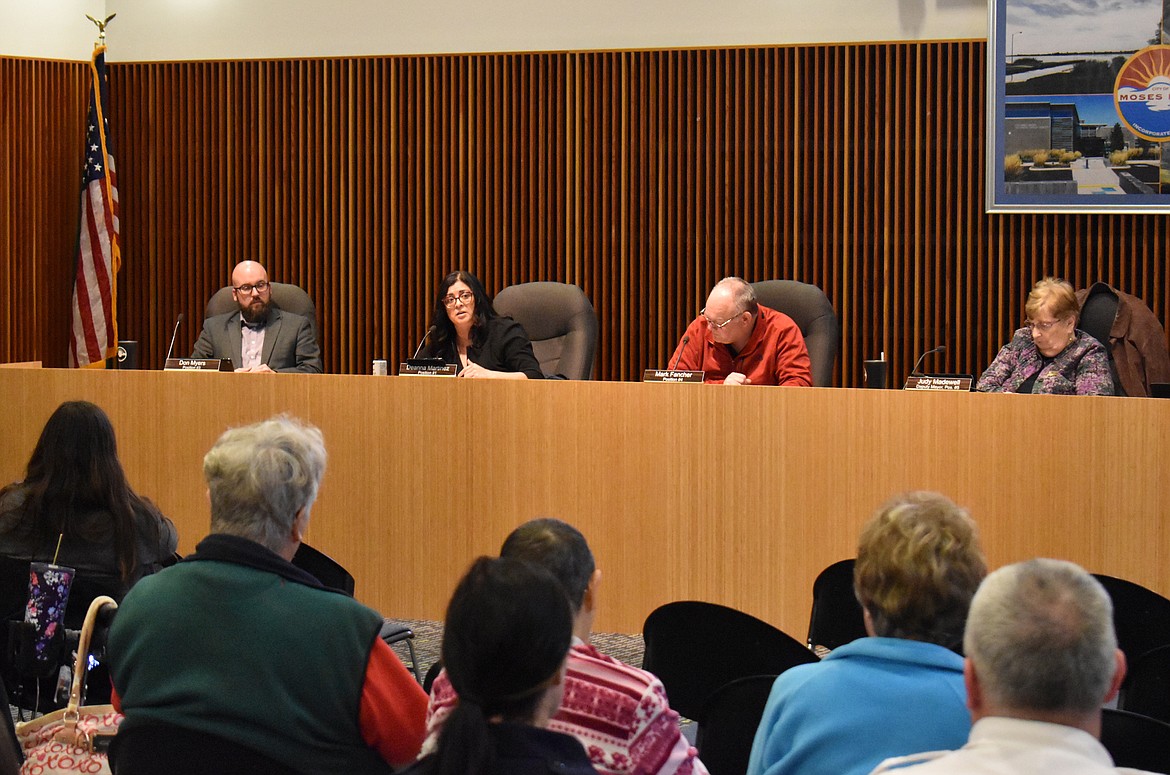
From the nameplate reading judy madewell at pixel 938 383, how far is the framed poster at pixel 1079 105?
97.2 inches

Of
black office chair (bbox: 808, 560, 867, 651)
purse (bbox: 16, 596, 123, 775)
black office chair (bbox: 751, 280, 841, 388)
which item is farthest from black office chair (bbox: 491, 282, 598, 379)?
purse (bbox: 16, 596, 123, 775)

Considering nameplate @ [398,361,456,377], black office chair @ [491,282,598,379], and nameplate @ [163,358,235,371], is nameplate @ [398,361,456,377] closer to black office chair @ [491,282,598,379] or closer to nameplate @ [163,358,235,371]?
nameplate @ [163,358,235,371]

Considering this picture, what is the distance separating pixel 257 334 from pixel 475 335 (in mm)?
1160

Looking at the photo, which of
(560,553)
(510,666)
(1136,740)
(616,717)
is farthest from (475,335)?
(510,666)

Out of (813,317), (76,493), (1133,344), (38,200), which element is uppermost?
(38,200)

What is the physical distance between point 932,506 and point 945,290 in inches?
200

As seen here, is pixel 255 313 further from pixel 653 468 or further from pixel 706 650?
pixel 706 650

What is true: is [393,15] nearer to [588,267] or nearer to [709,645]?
[588,267]

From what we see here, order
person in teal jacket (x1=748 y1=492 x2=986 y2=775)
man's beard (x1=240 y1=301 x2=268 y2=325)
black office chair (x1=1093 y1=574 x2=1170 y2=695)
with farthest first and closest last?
1. man's beard (x1=240 y1=301 x2=268 y2=325)
2. black office chair (x1=1093 y1=574 x2=1170 y2=695)
3. person in teal jacket (x1=748 y1=492 x2=986 y2=775)

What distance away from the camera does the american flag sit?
23.5ft

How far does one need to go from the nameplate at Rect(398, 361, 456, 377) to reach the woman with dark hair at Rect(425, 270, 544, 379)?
458mm

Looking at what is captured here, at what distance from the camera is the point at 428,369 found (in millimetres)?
4992

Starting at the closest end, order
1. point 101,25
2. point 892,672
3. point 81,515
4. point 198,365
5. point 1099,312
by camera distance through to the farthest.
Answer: point 892,672 → point 81,515 → point 198,365 → point 1099,312 → point 101,25

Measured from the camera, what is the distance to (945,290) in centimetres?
680
